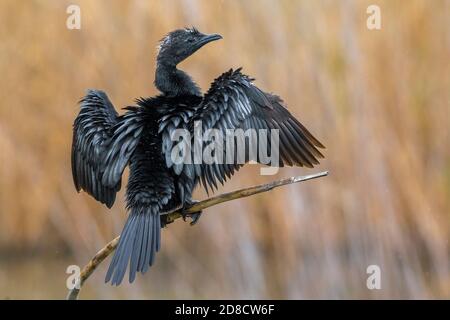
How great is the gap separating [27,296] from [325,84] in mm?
3383

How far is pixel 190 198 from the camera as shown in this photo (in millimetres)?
3691

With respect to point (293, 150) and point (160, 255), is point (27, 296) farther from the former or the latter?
point (293, 150)

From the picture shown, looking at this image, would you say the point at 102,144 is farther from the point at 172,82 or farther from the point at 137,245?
the point at 137,245

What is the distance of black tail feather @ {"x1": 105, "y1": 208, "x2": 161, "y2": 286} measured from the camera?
3318 mm

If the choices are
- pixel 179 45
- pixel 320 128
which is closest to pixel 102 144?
pixel 179 45

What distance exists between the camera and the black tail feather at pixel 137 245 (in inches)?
131

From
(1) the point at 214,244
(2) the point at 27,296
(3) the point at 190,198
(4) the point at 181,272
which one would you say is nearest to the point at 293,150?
(3) the point at 190,198

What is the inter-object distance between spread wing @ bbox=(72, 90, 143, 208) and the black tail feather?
0.30 metres

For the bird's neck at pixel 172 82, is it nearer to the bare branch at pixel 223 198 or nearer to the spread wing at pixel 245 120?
the spread wing at pixel 245 120

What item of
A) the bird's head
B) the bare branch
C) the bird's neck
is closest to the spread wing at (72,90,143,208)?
the bird's neck

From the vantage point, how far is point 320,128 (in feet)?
20.9

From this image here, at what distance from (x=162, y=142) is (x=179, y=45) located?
647 mm

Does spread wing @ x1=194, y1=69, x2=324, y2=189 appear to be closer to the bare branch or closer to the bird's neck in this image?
the bird's neck

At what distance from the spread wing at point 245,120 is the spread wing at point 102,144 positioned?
331mm
